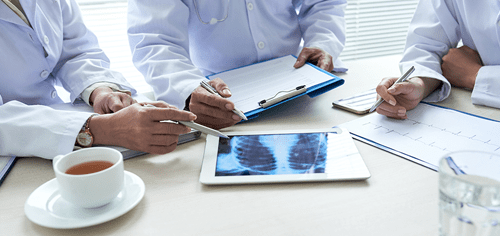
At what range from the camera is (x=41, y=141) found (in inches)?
29.6

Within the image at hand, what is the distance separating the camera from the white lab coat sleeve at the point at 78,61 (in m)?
1.06

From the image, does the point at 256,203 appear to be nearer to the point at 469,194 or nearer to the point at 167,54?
the point at 469,194

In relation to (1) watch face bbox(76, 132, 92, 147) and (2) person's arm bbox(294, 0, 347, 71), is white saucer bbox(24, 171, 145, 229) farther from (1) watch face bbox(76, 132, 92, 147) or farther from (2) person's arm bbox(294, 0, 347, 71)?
(2) person's arm bbox(294, 0, 347, 71)

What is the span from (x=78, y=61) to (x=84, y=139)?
0.44m

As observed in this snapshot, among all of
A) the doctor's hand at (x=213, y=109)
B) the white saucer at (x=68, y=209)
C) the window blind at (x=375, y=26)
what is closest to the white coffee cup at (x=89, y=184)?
the white saucer at (x=68, y=209)

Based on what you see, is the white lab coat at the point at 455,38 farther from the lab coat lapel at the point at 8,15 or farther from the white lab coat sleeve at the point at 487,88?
the lab coat lapel at the point at 8,15

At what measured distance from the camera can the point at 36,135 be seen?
756 mm

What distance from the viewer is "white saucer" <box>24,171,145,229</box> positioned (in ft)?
1.75

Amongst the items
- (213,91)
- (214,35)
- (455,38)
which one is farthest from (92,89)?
(455,38)

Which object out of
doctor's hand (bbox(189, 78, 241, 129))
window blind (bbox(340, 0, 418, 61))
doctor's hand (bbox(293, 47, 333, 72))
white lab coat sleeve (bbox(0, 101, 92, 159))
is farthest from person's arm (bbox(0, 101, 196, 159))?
window blind (bbox(340, 0, 418, 61))

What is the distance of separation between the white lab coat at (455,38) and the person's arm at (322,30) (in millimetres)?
247

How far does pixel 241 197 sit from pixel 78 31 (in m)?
0.91

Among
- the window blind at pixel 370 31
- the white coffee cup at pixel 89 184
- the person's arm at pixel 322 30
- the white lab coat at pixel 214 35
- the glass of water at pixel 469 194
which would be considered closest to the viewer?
the glass of water at pixel 469 194

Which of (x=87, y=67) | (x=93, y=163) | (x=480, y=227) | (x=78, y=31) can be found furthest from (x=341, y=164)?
(x=78, y=31)
